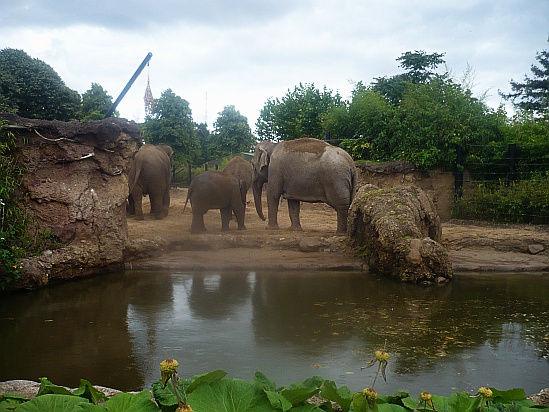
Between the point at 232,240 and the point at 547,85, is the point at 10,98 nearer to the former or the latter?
the point at 232,240

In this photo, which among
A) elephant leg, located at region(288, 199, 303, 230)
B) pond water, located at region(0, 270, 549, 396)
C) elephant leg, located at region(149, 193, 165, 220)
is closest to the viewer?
pond water, located at region(0, 270, 549, 396)

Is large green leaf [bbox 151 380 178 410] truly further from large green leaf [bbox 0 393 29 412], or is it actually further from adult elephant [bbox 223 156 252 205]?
adult elephant [bbox 223 156 252 205]

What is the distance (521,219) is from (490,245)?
3.39 m

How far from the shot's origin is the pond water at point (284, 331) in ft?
13.5

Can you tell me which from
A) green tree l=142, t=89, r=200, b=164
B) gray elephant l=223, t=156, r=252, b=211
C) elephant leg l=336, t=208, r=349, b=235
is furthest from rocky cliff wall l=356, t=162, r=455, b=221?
green tree l=142, t=89, r=200, b=164

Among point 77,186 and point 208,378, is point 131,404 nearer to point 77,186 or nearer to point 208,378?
point 208,378

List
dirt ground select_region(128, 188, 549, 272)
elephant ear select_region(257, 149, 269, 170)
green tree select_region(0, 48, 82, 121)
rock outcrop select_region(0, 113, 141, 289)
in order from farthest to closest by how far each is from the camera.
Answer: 1. green tree select_region(0, 48, 82, 121)
2. elephant ear select_region(257, 149, 269, 170)
3. dirt ground select_region(128, 188, 549, 272)
4. rock outcrop select_region(0, 113, 141, 289)

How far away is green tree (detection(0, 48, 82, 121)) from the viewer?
19438 millimetres

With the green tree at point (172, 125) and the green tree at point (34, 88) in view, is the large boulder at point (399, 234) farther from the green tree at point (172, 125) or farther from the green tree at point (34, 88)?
the green tree at point (172, 125)

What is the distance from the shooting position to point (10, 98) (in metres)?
19.1

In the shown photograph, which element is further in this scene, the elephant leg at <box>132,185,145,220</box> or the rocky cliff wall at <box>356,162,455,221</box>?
the rocky cliff wall at <box>356,162,455,221</box>

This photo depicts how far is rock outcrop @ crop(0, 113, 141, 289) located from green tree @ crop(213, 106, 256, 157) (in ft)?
58.6

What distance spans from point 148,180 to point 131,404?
11758 mm

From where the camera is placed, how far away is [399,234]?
8.07 metres
